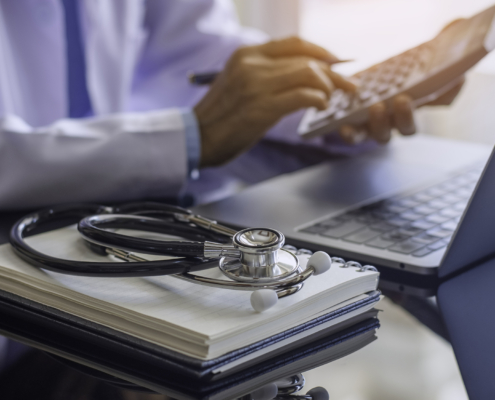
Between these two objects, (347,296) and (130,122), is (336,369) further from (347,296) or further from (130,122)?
(130,122)

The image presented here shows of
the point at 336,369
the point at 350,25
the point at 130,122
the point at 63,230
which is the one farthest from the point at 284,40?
the point at 350,25

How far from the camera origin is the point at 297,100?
718 mm

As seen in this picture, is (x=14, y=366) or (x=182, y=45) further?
(x=182, y=45)

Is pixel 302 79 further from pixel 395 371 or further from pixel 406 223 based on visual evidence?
pixel 395 371

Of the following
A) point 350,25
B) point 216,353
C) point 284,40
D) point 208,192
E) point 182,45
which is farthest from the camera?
point 350,25

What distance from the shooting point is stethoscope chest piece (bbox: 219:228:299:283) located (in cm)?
29

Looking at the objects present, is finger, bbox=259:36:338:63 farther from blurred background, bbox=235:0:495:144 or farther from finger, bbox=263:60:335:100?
blurred background, bbox=235:0:495:144

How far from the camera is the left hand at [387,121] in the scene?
0.67 metres

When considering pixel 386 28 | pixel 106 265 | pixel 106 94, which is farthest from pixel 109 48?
pixel 386 28

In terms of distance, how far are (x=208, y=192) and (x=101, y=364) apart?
0.39m

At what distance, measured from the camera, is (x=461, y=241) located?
374 millimetres

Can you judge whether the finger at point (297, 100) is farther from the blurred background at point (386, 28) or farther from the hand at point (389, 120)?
the blurred background at point (386, 28)

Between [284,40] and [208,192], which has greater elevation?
[284,40]

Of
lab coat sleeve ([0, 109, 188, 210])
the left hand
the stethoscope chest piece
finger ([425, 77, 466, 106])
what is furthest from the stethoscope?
finger ([425, 77, 466, 106])
